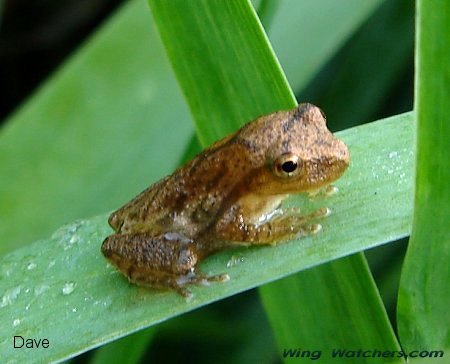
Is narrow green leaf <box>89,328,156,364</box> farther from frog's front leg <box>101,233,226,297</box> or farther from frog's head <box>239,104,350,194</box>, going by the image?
frog's head <box>239,104,350,194</box>

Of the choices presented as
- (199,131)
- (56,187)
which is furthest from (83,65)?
(199,131)

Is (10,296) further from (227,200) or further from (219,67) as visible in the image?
(219,67)

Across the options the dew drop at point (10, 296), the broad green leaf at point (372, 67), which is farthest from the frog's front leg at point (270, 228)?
the broad green leaf at point (372, 67)

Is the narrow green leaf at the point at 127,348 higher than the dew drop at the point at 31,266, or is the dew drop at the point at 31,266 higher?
the dew drop at the point at 31,266

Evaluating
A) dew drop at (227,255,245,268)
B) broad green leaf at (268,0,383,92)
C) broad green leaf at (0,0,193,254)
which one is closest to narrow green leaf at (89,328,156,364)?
dew drop at (227,255,245,268)

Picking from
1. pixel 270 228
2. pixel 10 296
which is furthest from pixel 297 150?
pixel 10 296

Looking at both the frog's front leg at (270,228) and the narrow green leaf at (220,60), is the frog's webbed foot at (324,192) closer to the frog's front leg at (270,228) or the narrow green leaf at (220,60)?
the frog's front leg at (270,228)

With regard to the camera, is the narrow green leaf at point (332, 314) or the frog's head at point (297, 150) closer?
the narrow green leaf at point (332, 314)

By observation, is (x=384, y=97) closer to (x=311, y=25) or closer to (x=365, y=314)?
(x=311, y=25)
